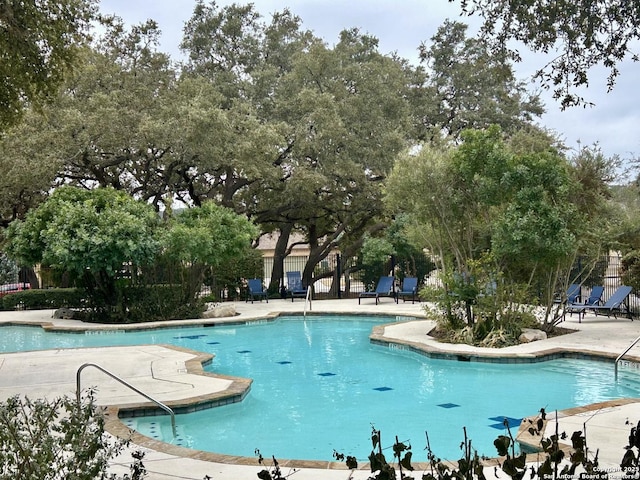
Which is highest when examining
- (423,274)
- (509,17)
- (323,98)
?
(323,98)

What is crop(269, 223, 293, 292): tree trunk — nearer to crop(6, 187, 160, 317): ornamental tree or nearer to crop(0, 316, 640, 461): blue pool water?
crop(6, 187, 160, 317): ornamental tree

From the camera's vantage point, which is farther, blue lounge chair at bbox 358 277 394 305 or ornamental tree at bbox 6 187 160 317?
blue lounge chair at bbox 358 277 394 305

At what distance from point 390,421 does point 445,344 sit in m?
4.22

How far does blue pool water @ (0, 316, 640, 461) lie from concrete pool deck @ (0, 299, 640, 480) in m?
0.26

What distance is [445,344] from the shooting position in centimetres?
1146

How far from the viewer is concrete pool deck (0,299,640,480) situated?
507cm

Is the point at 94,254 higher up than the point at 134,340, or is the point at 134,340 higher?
the point at 94,254

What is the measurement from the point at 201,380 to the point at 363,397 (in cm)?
220

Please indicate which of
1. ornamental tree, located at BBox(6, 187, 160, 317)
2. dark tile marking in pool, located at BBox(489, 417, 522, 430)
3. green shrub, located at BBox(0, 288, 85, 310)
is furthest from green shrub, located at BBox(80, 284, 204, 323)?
dark tile marking in pool, located at BBox(489, 417, 522, 430)

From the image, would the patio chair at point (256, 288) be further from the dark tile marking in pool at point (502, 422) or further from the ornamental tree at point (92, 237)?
the dark tile marking in pool at point (502, 422)

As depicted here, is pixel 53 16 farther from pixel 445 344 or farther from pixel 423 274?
pixel 423 274

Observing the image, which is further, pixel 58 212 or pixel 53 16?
pixel 58 212

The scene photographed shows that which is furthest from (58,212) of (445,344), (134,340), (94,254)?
(445,344)

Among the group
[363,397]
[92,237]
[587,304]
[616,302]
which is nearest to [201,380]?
[363,397]
